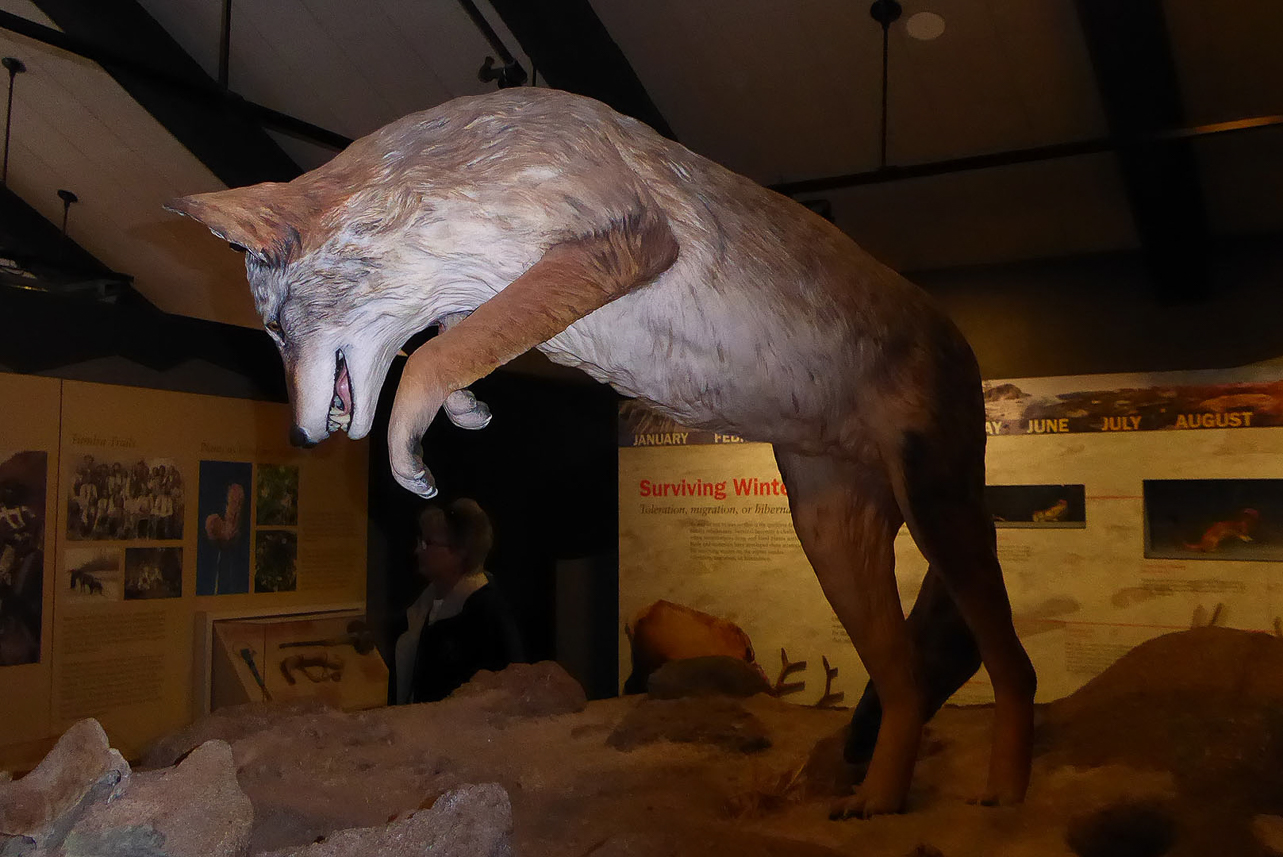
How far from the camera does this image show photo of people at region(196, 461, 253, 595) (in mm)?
2617

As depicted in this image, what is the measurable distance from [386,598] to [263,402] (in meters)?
0.72

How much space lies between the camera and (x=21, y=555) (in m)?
2.27

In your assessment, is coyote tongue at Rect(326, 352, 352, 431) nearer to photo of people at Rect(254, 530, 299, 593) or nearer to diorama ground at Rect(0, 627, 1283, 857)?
diorama ground at Rect(0, 627, 1283, 857)

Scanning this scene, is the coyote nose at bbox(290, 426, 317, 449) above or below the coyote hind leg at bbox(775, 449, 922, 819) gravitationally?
above

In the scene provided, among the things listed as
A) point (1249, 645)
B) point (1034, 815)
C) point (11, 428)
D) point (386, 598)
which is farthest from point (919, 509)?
point (11, 428)

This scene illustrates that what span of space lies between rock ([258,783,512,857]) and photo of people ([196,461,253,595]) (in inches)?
58.7

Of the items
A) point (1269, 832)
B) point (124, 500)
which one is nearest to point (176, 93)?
point (124, 500)

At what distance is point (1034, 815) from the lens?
5.79 ft

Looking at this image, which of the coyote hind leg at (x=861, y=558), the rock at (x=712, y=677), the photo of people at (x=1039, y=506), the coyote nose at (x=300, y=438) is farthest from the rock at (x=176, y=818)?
the photo of people at (x=1039, y=506)

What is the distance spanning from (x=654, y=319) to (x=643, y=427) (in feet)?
6.01

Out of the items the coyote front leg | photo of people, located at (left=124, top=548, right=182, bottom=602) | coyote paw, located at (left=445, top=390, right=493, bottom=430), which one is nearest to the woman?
photo of people, located at (left=124, top=548, right=182, bottom=602)

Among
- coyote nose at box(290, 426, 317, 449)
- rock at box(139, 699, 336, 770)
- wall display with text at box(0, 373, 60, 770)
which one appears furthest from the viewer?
wall display with text at box(0, 373, 60, 770)

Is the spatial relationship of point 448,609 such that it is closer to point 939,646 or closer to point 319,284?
point 939,646

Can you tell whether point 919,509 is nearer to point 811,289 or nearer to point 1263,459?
point 811,289
